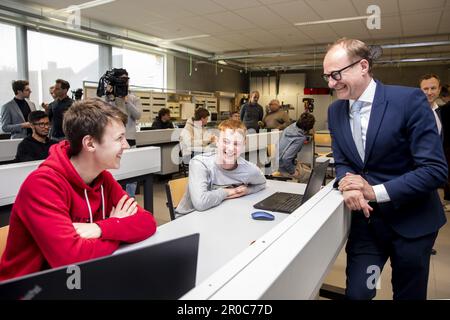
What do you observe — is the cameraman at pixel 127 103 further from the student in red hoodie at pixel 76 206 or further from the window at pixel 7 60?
the window at pixel 7 60

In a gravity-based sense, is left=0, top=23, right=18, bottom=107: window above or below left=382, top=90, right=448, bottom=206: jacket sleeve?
above

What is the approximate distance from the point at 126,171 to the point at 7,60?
4.75 metres

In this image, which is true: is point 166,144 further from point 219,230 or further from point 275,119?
point 219,230

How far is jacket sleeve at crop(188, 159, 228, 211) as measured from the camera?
1830 mm

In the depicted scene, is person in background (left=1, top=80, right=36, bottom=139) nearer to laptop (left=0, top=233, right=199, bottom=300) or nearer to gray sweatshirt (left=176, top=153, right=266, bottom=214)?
gray sweatshirt (left=176, top=153, right=266, bottom=214)

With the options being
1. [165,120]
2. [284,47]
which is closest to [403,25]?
[284,47]

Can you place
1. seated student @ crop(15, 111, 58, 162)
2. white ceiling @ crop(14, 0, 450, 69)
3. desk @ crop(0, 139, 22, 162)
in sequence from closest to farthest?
seated student @ crop(15, 111, 58, 162) < desk @ crop(0, 139, 22, 162) < white ceiling @ crop(14, 0, 450, 69)

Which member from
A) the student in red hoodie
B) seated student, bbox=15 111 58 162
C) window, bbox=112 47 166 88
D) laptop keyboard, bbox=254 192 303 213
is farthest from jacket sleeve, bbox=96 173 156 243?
window, bbox=112 47 166 88

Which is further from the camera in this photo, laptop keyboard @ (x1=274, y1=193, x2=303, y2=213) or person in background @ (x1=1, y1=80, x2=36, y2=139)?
person in background @ (x1=1, y1=80, x2=36, y2=139)

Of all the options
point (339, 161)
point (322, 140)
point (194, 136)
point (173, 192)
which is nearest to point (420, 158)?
point (339, 161)

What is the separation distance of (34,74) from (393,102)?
664cm
